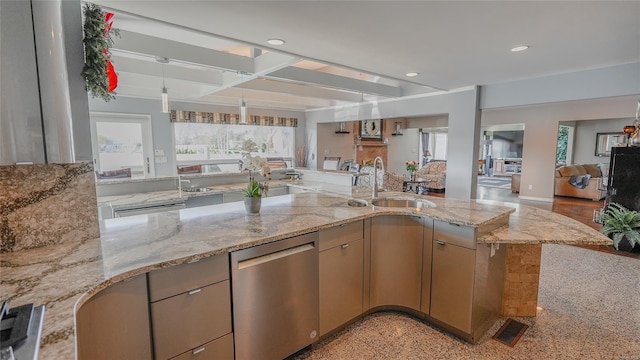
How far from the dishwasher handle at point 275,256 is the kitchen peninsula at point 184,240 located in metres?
0.09

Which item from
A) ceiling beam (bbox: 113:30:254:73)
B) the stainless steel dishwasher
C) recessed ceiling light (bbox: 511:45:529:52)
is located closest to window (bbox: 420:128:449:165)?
recessed ceiling light (bbox: 511:45:529:52)

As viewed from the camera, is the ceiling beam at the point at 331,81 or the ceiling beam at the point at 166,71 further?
the ceiling beam at the point at 331,81

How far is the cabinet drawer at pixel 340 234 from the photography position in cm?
201

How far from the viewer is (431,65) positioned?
3510 mm

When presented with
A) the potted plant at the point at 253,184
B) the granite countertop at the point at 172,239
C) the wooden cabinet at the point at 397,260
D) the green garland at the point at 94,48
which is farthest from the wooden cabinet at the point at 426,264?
the green garland at the point at 94,48

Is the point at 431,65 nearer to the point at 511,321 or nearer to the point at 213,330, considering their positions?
the point at 511,321

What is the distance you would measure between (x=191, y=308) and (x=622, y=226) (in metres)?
5.03

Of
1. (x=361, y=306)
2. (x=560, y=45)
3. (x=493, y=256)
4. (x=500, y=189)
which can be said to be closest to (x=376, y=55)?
(x=560, y=45)

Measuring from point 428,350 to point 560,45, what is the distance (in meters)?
2.98

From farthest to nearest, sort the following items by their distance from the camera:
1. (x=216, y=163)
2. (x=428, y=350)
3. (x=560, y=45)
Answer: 1. (x=216, y=163)
2. (x=560, y=45)
3. (x=428, y=350)

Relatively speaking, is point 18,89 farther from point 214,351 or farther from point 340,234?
point 340,234

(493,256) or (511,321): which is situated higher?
(493,256)

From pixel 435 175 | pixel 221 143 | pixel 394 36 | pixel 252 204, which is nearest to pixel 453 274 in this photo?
pixel 252 204

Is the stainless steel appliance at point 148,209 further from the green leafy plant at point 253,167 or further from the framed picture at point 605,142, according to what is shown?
the framed picture at point 605,142
